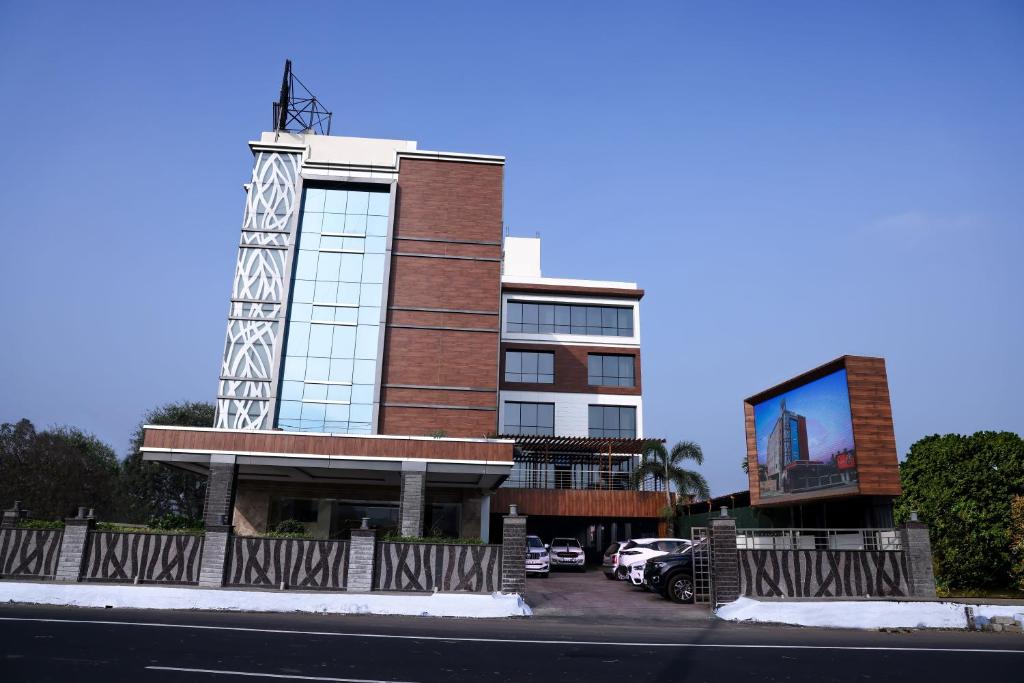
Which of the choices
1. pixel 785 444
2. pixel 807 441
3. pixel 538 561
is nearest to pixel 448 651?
pixel 807 441

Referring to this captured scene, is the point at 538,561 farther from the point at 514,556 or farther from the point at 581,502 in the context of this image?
the point at 514,556

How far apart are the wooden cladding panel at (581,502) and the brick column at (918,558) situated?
19657 mm

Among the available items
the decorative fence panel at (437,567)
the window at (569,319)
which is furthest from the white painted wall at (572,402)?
the decorative fence panel at (437,567)

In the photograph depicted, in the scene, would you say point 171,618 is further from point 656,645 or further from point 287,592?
point 656,645

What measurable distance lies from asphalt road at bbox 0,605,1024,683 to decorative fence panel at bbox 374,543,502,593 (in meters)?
2.63

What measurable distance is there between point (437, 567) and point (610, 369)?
87.9 ft

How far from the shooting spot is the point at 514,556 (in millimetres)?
17516

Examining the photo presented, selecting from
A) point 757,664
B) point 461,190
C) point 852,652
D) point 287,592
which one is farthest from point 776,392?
point 461,190

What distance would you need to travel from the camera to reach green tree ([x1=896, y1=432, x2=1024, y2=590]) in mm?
17719

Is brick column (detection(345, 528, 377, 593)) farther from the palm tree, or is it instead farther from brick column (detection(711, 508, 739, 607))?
the palm tree

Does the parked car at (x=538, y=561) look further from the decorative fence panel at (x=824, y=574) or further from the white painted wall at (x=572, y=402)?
the white painted wall at (x=572, y=402)

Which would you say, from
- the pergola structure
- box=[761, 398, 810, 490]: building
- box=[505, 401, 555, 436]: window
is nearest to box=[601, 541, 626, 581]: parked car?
box=[761, 398, 810, 490]: building

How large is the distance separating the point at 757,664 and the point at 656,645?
7.11 feet

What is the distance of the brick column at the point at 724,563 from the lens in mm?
16953
